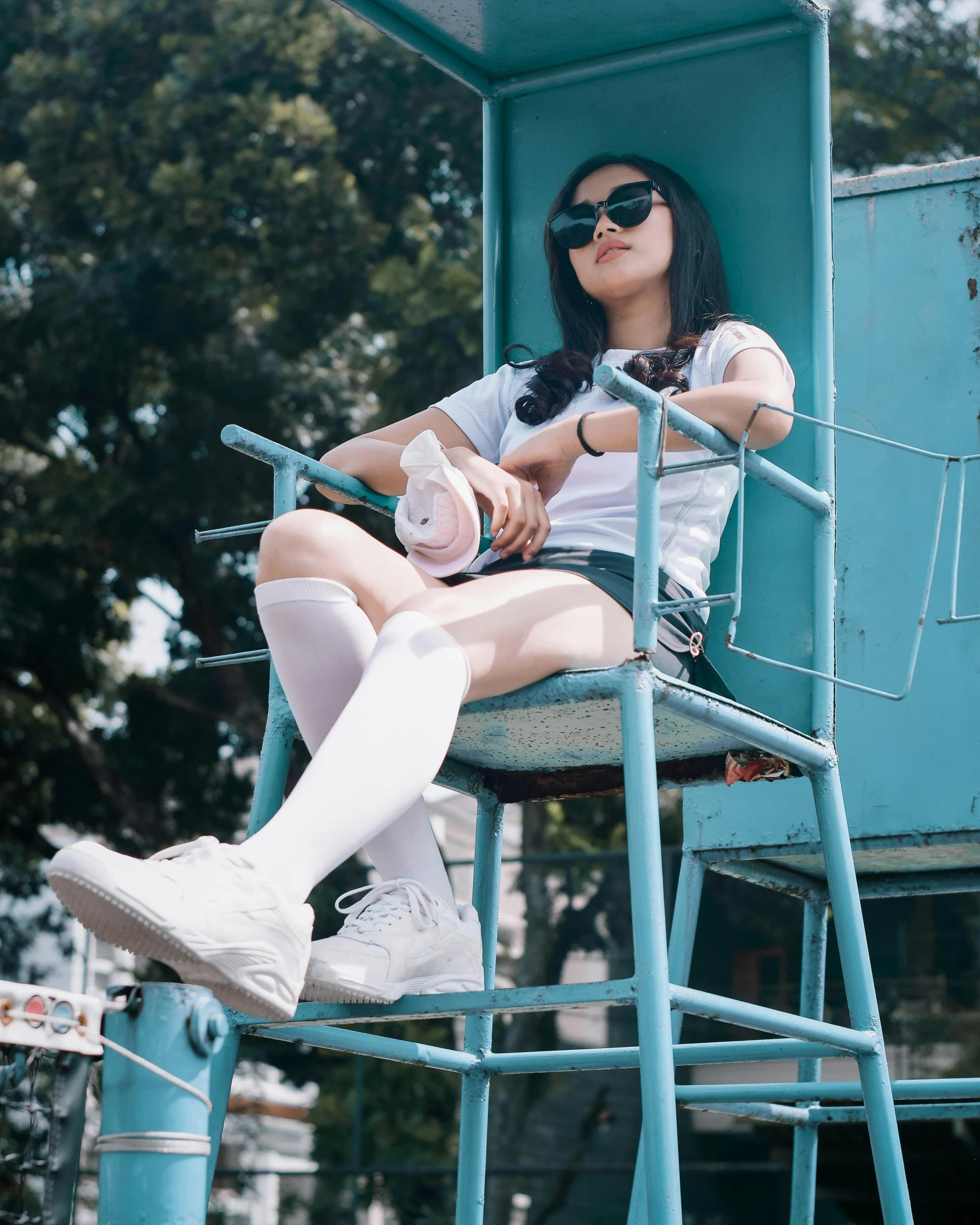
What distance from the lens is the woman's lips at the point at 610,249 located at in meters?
2.49

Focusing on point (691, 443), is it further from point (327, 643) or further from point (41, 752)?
point (41, 752)

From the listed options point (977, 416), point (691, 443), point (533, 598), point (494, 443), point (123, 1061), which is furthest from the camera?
point (977, 416)

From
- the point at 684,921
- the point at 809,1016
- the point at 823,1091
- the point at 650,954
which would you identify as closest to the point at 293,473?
the point at 650,954

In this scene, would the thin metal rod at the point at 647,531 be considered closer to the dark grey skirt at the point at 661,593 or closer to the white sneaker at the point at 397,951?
the dark grey skirt at the point at 661,593

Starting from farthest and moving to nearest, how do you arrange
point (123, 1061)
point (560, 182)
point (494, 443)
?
1. point (560, 182)
2. point (494, 443)
3. point (123, 1061)

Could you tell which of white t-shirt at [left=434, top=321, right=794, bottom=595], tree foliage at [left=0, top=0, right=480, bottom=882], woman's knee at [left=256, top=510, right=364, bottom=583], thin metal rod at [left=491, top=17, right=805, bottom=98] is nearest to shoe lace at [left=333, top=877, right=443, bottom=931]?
woman's knee at [left=256, top=510, right=364, bottom=583]

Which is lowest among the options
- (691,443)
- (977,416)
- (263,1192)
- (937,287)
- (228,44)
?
(263,1192)

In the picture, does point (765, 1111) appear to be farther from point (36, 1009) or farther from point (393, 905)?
point (36, 1009)

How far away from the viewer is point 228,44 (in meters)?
8.81

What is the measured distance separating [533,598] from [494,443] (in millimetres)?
665

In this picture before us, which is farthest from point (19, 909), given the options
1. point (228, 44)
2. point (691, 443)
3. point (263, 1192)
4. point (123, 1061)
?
point (123, 1061)

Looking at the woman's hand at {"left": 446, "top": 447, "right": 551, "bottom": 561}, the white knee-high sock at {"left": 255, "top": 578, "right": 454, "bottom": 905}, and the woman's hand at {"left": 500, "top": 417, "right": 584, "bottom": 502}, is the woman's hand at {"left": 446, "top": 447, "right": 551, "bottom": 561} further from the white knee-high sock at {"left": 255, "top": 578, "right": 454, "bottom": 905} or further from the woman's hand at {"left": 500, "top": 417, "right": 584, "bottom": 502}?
the white knee-high sock at {"left": 255, "top": 578, "right": 454, "bottom": 905}

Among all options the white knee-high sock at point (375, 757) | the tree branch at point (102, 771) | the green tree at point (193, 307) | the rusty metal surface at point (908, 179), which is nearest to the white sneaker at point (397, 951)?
the white knee-high sock at point (375, 757)

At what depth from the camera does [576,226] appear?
8.38 feet
